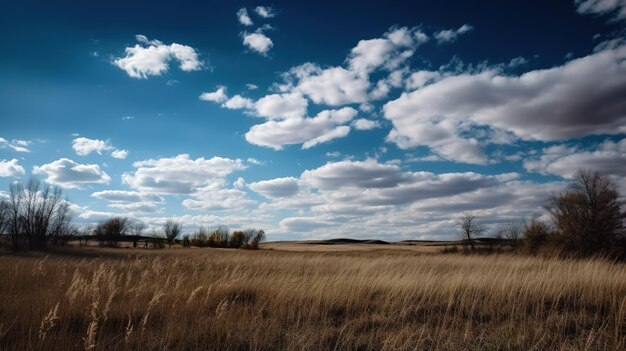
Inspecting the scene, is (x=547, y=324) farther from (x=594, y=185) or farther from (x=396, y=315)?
(x=594, y=185)

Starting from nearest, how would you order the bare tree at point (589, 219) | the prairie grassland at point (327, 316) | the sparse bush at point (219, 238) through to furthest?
1. the prairie grassland at point (327, 316)
2. the bare tree at point (589, 219)
3. the sparse bush at point (219, 238)

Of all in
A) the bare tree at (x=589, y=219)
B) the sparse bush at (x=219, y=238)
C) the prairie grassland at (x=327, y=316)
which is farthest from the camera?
the sparse bush at (x=219, y=238)

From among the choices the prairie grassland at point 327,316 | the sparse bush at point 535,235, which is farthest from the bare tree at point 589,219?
the prairie grassland at point 327,316

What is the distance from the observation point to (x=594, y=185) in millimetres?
36531

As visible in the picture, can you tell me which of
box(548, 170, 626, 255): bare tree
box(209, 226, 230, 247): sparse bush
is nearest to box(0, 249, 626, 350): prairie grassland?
box(548, 170, 626, 255): bare tree

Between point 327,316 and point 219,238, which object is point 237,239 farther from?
point 327,316

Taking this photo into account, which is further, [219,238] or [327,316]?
[219,238]

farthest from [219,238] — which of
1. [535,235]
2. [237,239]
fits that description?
[535,235]

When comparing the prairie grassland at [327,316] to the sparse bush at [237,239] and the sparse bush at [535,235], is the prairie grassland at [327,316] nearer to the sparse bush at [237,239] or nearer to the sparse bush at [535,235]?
the sparse bush at [535,235]

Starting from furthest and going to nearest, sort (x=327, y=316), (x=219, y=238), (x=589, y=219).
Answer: (x=219, y=238) < (x=589, y=219) < (x=327, y=316)

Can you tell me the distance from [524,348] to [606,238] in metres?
37.3

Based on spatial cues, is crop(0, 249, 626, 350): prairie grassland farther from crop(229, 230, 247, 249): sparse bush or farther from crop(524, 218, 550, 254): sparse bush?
crop(229, 230, 247, 249): sparse bush

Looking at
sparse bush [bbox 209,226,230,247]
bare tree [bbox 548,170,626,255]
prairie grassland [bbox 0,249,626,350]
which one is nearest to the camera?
prairie grassland [bbox 0,249,626,350]

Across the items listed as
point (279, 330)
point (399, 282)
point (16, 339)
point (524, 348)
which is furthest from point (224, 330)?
point (399, 282)
